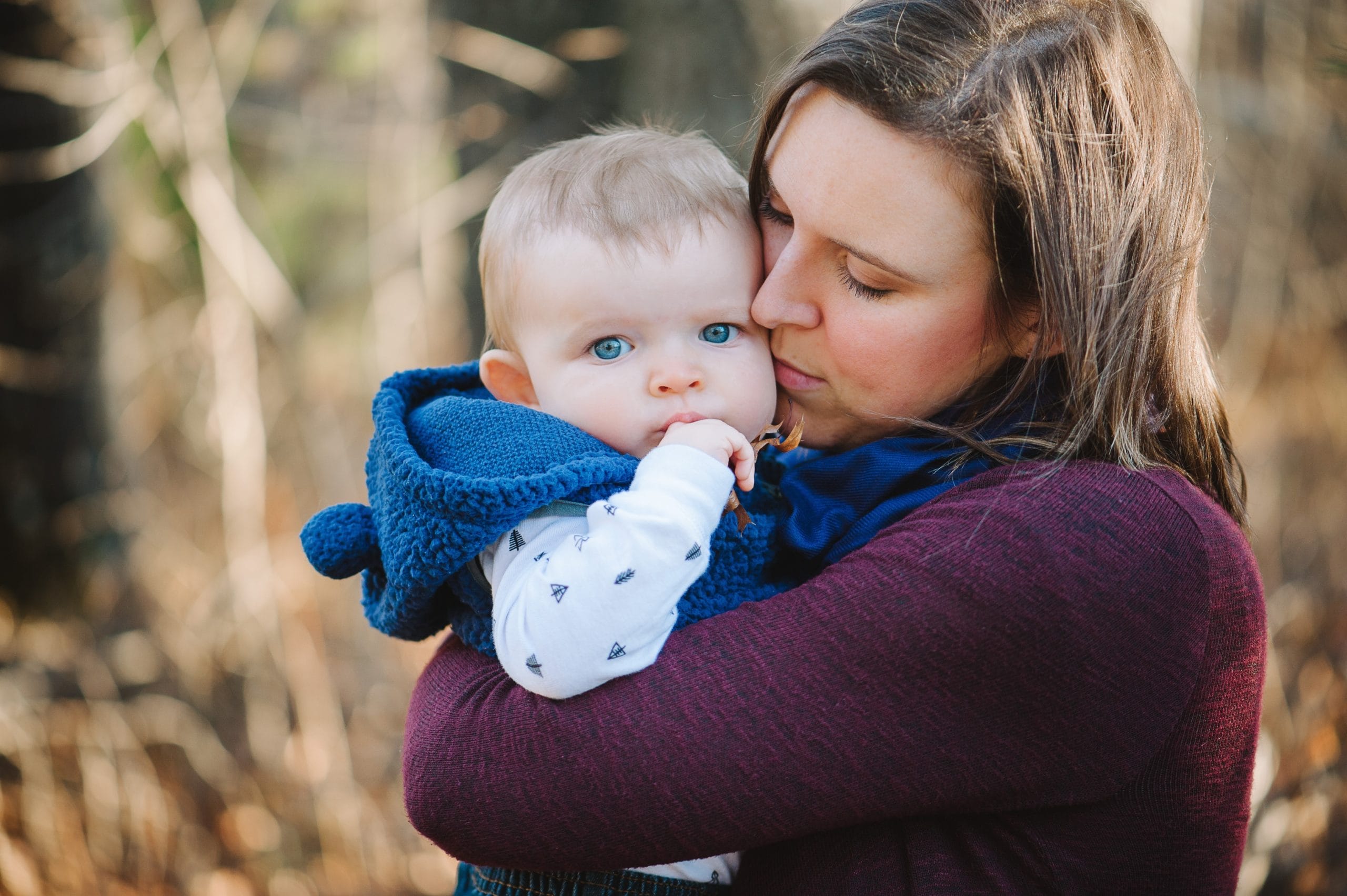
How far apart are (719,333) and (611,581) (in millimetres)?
430

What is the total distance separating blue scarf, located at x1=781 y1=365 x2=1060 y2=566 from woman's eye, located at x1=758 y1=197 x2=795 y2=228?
32 cm

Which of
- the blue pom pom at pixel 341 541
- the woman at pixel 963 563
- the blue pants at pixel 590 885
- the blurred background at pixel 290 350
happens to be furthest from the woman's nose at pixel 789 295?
the blurred background at pixel 290 350

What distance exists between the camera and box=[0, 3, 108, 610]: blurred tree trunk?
3535mm

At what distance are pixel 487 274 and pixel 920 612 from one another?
78 centimetres

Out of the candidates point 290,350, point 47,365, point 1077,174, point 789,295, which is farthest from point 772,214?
point 47,365

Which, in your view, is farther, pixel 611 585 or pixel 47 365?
pixel 47 365

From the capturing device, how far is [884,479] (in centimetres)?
127

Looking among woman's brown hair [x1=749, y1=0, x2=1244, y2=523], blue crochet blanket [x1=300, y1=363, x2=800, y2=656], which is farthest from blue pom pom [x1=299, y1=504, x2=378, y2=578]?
woman's brown hair [x1=749, y1=0, x2=1244, y2=523]

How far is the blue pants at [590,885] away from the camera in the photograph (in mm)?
1270

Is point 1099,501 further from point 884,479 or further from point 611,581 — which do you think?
point 611,581

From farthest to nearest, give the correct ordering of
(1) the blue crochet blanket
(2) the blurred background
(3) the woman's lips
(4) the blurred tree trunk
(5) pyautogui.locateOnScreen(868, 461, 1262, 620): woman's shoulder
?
(4) the blurred tree trunk
(2) the blurred background
(3) the woman's lips
(1) the blue crochet blanket
(5) pyautogui.locateOnScreen(868, 461, 1262, 620): woman's shoulder

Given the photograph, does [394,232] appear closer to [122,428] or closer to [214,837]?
[122,428]

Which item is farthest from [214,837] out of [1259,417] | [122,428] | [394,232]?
[1259,417]

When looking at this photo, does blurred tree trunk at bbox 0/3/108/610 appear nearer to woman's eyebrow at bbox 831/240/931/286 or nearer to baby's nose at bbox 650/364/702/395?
baby's nose at bbox 650/364/702/395
